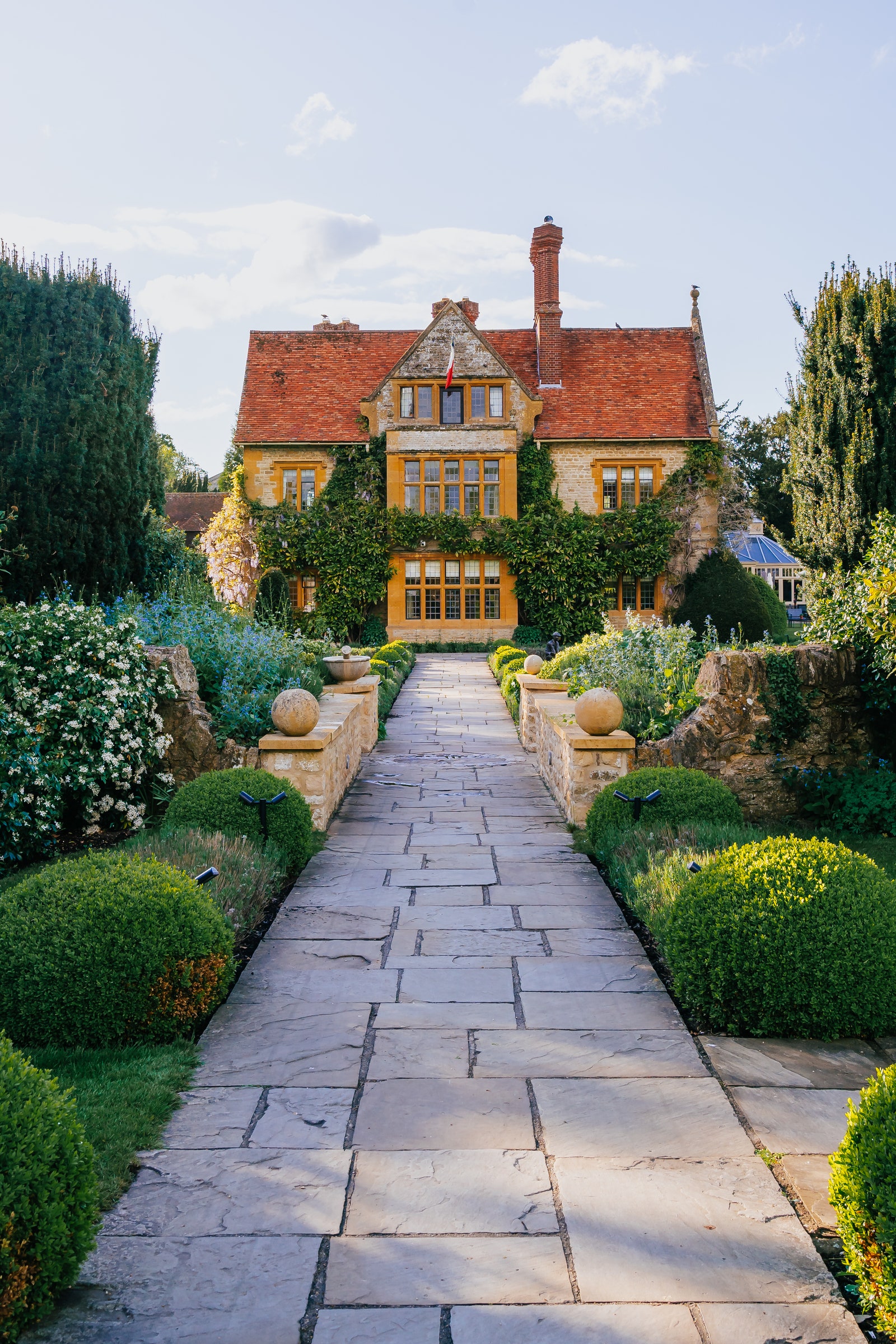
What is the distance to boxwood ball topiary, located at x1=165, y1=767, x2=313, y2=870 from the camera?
583cm

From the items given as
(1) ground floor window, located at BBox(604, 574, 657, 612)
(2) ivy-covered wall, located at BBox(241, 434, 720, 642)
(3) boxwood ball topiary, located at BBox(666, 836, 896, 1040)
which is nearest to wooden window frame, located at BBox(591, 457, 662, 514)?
(2) ivy-covered wall, located at BBox(241, 434, 720, 642)

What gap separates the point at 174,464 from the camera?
54.3m

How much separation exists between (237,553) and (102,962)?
2340 cm

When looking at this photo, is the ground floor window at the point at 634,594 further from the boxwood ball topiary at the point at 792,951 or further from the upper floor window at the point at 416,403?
the boxwood ball topiary at the point at 792,951

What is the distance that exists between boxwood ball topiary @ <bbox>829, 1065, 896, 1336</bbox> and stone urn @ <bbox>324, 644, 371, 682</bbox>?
9.38 metres

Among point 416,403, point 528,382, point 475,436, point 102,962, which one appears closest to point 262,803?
point 102,962

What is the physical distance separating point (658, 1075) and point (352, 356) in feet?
87.3

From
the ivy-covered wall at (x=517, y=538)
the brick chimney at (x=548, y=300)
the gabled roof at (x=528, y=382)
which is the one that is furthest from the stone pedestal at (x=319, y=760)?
the brick chimney at (x=548, y=300)

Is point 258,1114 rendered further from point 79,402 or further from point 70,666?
point 79,402

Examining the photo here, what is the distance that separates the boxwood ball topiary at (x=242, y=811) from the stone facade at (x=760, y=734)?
10.1 feet

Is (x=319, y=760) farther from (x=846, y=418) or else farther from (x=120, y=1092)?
(x=846, y=418)

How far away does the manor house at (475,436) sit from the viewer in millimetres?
25609

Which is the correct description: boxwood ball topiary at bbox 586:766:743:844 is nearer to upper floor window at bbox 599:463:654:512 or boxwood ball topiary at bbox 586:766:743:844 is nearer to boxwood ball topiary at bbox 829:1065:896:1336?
boxwood ball topiary at bbox 829:1065:896:1336

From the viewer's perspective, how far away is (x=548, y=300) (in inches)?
1044
